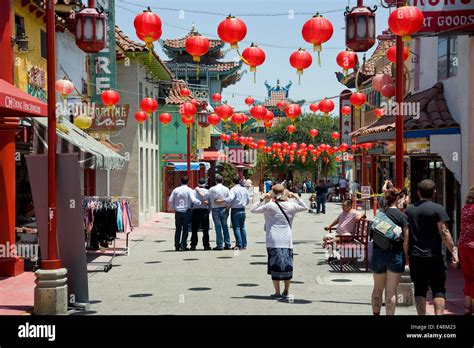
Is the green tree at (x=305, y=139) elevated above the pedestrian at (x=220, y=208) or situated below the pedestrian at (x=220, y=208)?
above

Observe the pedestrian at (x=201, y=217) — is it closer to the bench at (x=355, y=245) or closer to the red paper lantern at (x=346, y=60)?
the red paper lantern at (x=346, y=60)

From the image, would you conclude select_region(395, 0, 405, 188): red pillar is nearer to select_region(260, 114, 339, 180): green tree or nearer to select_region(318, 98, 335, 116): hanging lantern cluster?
select_region(318, 98, 335, 116): hanging lantern cluster

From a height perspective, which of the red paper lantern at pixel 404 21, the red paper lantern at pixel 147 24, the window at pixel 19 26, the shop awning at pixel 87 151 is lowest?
the shop awning at pixel 87 151

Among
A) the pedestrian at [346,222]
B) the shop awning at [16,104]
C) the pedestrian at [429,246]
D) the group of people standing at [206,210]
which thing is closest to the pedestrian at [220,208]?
the group of people standing at [206,210]

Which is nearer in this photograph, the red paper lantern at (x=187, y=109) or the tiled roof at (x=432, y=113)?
the tiled roof at (x=432, y=113)

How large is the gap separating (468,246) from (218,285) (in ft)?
16.2

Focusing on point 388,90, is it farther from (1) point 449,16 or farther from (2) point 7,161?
(2) point 7,161

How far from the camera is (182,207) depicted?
20.2m

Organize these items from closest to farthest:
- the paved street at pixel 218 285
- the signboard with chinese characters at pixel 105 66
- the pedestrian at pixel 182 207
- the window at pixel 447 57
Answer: the paved street at pixel 218 285 < the window at pixel 447 57 < the pedestrian at pixel 182 207 < the signboard with chinese characters at pixel 105 66

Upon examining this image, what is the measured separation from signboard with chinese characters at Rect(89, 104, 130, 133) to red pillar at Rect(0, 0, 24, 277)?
7877 mm

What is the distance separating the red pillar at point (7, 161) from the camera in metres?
15.2

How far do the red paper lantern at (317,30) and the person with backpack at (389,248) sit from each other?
4.45 metres

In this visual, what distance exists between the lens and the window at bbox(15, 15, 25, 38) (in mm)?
17406
